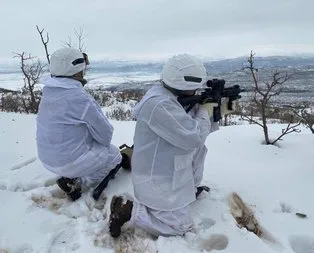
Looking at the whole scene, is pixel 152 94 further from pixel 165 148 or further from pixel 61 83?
pixel 61 83

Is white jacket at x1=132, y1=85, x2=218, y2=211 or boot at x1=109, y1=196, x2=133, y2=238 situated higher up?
white jacket at x1=132, y1=85, x2=218, y2=211

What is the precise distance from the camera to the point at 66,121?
3.83 meters

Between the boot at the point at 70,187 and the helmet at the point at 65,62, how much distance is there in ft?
3.40

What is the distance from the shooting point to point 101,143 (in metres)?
4.10

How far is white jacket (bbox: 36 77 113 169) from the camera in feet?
12.6

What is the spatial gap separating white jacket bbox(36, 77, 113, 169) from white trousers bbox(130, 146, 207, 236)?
0.92 meters

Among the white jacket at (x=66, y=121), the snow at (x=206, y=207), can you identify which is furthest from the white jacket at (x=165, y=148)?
the white jacket at (x=66, y=121)

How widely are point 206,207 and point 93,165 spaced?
1.17 metres

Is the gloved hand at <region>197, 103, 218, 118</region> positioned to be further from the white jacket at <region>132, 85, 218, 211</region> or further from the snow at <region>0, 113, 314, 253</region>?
the snow at <region>0, 113, 314, 253</region>

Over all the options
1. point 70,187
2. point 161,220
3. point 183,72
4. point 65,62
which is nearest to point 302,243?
point 161,220

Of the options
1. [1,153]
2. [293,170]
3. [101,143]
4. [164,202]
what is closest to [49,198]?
[101,143]

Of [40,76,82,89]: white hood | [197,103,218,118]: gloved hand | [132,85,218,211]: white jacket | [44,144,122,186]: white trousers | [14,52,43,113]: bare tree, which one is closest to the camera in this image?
[132,85,218,211]: white jacket

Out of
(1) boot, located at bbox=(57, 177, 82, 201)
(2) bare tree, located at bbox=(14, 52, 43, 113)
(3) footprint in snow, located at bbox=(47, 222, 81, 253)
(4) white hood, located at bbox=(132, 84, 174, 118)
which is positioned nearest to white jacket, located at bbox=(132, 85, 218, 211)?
(4) white hood, located at bbox=(132, 84, 174, 118)

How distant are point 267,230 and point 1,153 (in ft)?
12.6
